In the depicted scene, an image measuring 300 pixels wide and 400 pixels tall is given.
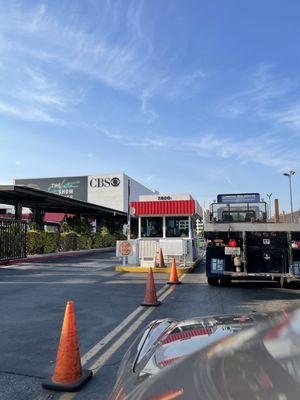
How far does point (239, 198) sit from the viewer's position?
1539cm

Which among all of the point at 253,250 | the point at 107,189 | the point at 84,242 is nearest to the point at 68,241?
the point at 84,242

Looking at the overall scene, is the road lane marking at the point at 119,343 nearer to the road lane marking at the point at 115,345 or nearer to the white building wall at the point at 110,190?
the road lane marking at the point at 115,345

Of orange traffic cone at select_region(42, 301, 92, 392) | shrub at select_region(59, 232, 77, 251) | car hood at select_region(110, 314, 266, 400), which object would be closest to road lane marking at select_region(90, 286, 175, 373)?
orange traffic cone at select_region(42, 301, 92, 392)

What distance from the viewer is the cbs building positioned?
207 feet

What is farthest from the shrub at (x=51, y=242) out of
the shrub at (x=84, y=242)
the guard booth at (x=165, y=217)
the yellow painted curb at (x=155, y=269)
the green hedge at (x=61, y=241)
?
the yellow painted curb at (x=155, y=269)

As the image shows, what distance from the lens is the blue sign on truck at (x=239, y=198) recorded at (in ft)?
50.1

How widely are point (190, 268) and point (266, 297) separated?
6.91 metres

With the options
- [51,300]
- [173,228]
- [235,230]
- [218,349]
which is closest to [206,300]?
[235,230]

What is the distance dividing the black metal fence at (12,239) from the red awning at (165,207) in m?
6.11

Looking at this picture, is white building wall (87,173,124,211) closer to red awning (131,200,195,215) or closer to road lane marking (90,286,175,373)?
red awning (131,200,195,215)

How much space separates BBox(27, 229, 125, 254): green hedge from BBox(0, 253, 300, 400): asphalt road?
898 centimetres

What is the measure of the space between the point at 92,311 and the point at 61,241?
20.1 m

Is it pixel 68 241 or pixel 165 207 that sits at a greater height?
pixel 165 207

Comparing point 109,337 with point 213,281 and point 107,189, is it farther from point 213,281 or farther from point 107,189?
point 107,189
